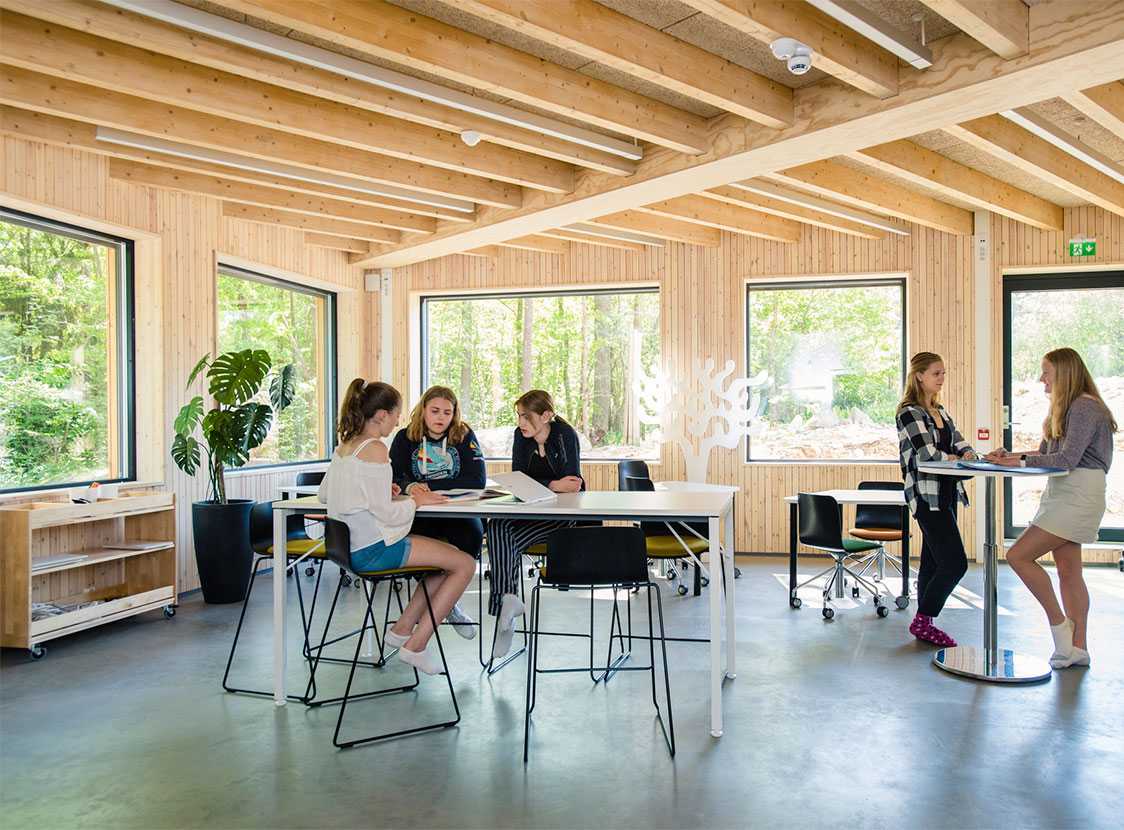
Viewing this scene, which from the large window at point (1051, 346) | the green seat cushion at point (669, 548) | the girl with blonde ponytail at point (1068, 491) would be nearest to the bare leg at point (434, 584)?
the green seat cushion at point (669, 548)

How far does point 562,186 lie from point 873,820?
4874 mm

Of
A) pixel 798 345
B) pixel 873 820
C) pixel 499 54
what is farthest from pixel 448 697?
pixel 798 345

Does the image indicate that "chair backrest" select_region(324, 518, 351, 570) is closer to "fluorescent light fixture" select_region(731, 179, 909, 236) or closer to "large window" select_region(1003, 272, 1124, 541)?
"fluorescent light fixture" select_region(731, 179, 909, 236)

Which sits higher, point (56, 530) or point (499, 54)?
point (499, 54)

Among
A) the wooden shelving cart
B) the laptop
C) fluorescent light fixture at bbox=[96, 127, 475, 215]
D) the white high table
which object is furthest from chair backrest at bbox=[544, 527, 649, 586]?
fluorescent light fixture at bbox=[96, 127, 475, 215]

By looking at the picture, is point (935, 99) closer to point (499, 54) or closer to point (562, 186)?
point (499, 54)

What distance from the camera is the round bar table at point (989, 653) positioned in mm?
4508

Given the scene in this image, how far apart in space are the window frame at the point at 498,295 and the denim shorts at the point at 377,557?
5.22m

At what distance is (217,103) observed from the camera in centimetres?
494

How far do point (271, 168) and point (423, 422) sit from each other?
2.41 metres

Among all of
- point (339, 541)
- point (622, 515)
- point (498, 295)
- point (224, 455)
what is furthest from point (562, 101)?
point (498, 295)

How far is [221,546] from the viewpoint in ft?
21.8

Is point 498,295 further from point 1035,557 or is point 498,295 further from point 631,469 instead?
point 1035,557

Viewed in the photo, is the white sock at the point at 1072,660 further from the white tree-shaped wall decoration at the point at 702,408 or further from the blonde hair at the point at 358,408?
the white tree-shaped wall decoration at the point at 702,408
